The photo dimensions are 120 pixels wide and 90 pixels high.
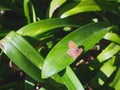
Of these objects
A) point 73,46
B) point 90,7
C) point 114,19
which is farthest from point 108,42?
point 73,46

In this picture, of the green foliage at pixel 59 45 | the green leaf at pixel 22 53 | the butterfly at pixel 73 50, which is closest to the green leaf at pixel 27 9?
the green foliage at pixel 59 45

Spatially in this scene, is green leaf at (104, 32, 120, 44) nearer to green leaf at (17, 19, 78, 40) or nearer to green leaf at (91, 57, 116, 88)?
green leaf at (91, 57, 116, 88)

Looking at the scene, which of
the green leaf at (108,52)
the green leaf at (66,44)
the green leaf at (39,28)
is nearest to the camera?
the green leaf at (66,44)

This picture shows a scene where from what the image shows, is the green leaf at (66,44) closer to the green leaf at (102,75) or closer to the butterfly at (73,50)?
the butterfly at (73,50)

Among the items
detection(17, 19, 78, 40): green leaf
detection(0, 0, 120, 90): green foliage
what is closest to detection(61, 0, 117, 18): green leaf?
detection(0, 0, 120, 90): green foliage

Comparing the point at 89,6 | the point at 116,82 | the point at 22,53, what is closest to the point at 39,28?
the point at 22,53

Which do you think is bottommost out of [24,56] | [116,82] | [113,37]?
[116,82]

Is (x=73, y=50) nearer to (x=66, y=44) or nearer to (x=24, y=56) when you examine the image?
(x=66, y=44)
